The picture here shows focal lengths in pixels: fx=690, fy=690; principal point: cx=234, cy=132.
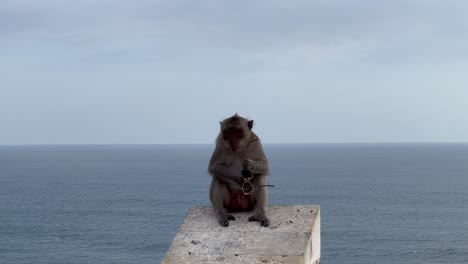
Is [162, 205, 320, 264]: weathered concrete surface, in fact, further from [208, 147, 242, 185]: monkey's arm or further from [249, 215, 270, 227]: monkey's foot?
[208, 147, 242, 185]: monkey's arm

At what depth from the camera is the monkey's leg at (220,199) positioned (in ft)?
27.1

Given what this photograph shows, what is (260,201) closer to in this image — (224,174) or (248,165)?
(248,165)

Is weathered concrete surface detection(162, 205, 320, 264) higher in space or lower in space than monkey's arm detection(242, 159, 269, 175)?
lower

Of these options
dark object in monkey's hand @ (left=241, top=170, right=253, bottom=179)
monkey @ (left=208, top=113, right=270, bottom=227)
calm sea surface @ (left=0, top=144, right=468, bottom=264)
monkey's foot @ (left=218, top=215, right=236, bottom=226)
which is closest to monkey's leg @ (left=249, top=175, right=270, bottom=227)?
monkey @ (left=208, top=113, right=270, bottom=227)

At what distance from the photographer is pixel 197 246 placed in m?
7.50

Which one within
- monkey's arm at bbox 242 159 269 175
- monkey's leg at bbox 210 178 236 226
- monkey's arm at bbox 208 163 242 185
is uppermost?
monkey's arm at bbox 242 159 269 175

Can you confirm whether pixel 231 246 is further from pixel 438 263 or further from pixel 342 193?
pixel 342 193

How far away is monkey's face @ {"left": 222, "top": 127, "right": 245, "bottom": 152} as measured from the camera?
8453 millimetres

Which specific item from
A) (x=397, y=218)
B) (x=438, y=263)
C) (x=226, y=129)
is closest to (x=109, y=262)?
(x=438, y=263)

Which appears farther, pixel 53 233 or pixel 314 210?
pixel 53 233

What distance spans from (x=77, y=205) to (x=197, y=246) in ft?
307

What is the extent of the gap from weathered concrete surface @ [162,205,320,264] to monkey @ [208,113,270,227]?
19cm

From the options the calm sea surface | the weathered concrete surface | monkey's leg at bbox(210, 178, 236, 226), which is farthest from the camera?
the calm sea surface

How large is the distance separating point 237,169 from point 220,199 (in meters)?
0.43
